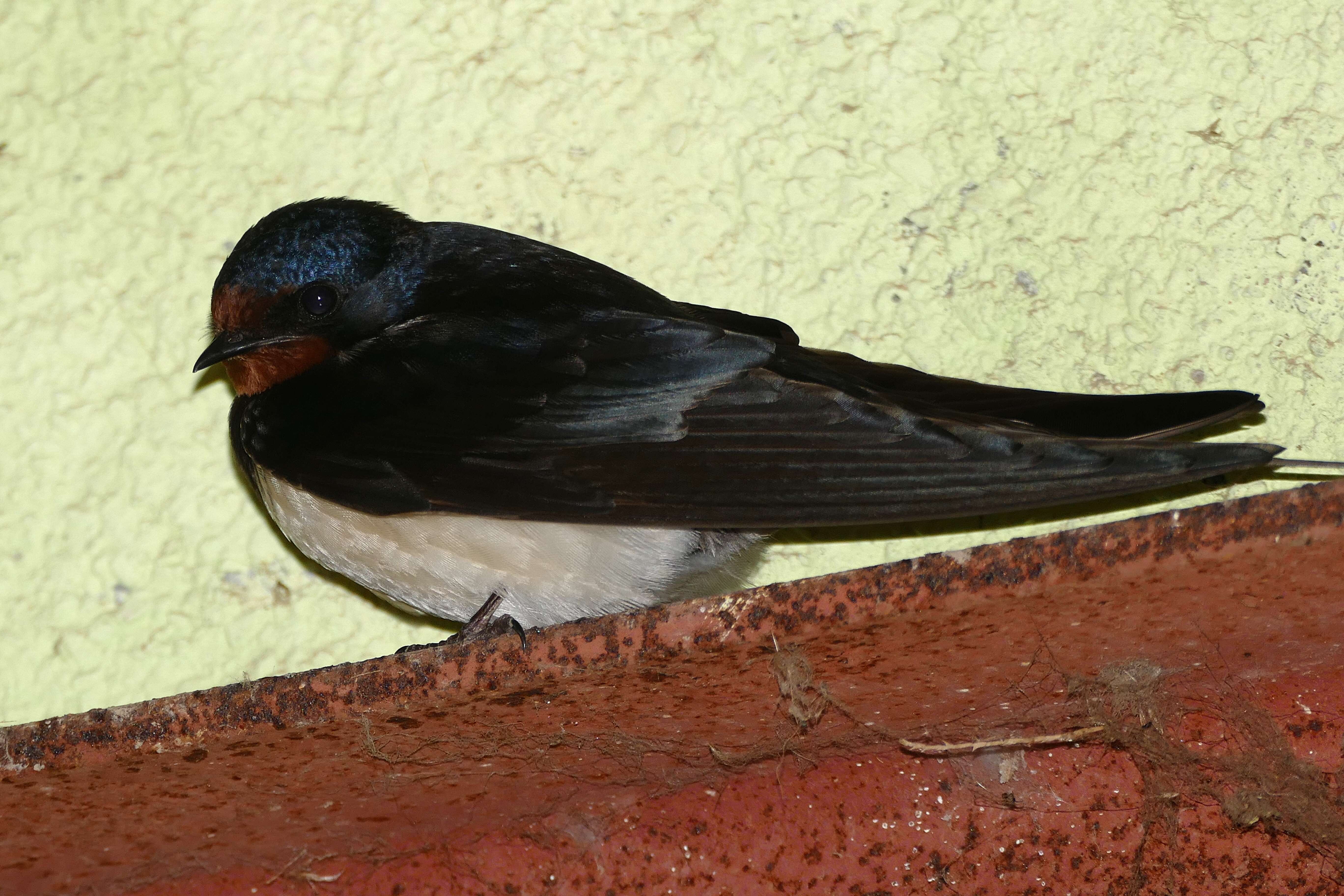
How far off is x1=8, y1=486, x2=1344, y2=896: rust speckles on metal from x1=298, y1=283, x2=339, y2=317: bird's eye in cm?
54

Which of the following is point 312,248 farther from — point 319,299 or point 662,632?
point 662,632

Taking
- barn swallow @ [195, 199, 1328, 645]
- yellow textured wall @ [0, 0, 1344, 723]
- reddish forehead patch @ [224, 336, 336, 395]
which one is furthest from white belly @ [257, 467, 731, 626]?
yellow textured wall @ [0, 0, 1344, 723]

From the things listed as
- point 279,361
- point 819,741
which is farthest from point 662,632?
point 279,361

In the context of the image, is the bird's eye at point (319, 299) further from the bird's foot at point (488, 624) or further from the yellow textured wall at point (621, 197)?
the bird's foot at point (488, 624)

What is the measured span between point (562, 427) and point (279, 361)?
0.42m

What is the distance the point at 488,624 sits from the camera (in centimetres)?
141

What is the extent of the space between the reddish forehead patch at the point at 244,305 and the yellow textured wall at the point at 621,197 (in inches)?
8.2

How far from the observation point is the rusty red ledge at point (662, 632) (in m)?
0.97

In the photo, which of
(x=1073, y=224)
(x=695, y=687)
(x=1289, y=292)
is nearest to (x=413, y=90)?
(x=1073, y=224)

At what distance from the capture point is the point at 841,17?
1.69m

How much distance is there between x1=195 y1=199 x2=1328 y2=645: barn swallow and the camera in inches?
45.3

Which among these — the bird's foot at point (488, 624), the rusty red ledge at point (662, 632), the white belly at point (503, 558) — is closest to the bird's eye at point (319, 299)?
the white belly at point (503, 558)

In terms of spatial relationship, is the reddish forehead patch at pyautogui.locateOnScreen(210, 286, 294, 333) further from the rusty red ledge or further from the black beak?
the rusty red ledge

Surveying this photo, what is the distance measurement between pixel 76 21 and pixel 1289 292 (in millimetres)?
1522
